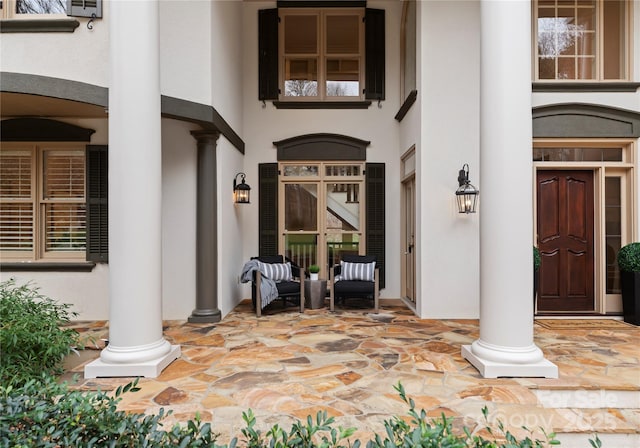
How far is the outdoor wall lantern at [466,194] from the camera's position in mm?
4977

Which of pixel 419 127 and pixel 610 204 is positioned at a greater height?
pixel 419 127

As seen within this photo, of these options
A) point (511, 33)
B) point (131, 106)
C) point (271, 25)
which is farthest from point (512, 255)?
point (271, 25)

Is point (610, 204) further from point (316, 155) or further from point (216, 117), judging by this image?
point (216, 117)

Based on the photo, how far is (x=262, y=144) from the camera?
22.4 ft

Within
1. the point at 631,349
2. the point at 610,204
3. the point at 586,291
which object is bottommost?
the point at 631,349

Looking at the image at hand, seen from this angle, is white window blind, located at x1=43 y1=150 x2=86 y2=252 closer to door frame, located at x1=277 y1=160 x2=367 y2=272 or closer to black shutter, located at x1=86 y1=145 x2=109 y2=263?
black shutter, located at x1=86 y1=145 x2=109 y2=263

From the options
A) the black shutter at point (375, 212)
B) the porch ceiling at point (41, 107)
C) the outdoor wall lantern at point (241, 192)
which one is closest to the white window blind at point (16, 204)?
the porch ceiling at point (41, 107)

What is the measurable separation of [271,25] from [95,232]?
15.2ft

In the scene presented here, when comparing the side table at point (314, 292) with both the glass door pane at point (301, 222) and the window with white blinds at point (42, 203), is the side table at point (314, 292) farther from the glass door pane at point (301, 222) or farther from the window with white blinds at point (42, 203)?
the window with white blinds at point (42, 203)

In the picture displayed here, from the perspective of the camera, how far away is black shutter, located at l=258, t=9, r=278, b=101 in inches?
264

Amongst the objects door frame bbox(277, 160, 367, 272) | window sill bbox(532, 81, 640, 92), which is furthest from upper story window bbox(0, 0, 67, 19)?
window sill bbox(532, 81, 640, 92)

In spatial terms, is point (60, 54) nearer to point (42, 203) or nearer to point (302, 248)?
point (42, 203)

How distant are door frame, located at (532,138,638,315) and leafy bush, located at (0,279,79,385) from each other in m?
5.91

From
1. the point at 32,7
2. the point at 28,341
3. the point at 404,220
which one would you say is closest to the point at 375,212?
the point at 404,220
